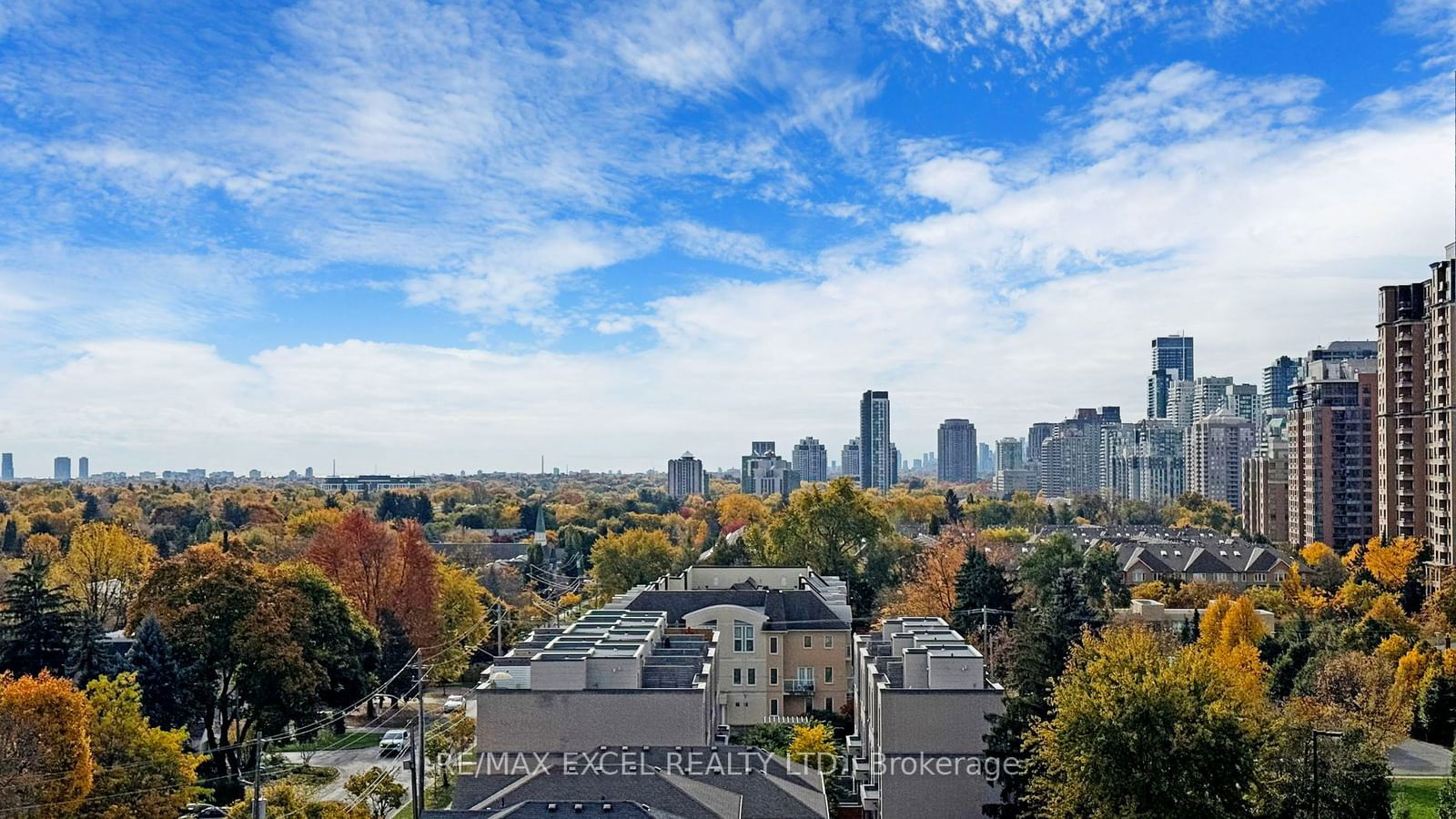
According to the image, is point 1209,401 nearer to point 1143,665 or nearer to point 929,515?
point 929,515

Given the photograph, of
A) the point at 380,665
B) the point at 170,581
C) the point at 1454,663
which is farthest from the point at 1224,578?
the point at 170,581

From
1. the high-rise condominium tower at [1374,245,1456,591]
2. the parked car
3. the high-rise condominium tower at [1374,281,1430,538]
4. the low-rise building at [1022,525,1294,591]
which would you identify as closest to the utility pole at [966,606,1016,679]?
the low-rise building at [1022,525,1294,591]

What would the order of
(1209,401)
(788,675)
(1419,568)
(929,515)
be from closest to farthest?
(788,675) → (1419,568) → (929,515) → (1209,401)

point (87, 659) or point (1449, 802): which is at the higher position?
point (87, 659)

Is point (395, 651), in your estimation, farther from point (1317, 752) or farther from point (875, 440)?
point (875, 440)

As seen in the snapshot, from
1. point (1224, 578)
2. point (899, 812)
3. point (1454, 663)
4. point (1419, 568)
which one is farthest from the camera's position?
point (1224, 578)

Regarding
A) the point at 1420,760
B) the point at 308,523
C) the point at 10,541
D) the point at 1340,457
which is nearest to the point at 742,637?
the point at 1420,760

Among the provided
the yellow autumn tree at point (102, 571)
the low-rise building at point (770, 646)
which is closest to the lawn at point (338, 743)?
the low-rise building at point (770, 646)

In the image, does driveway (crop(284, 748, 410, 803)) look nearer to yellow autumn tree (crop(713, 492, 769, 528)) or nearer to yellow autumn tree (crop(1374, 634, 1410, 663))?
yellow autumn tree (crop(1374, 634, 1410, 663))
